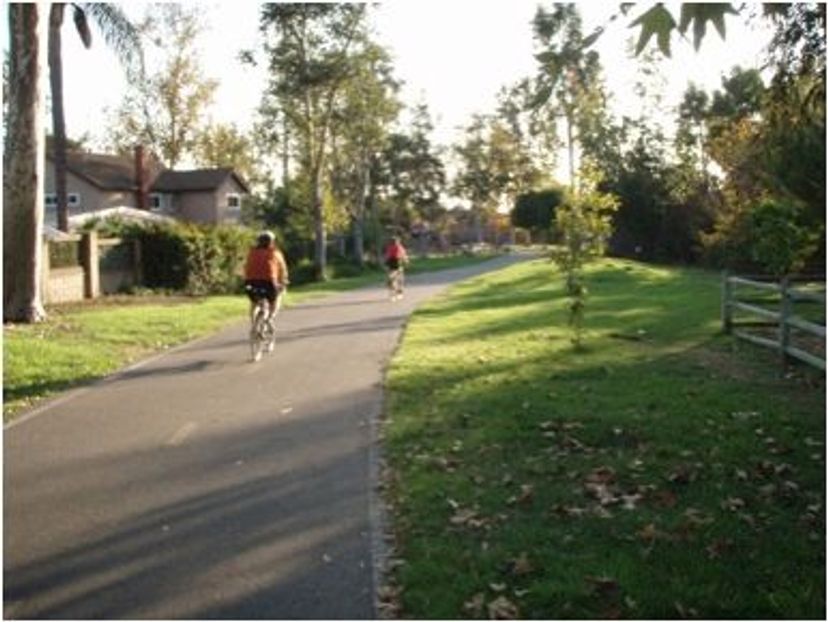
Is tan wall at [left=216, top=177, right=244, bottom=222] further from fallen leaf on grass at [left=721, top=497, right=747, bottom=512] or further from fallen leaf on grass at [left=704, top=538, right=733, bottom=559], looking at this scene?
fallen leaf on grass at [left=704, top=538, right=733, bottom=559]

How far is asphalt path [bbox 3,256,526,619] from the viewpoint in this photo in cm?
555

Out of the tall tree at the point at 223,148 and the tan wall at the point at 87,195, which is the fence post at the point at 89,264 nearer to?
the tan wall at the point at 87,195

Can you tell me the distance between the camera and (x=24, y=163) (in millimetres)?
18672

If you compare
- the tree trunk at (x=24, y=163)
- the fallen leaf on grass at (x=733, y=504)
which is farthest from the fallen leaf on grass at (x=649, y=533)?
the tree trunk at (x=24, y=163)

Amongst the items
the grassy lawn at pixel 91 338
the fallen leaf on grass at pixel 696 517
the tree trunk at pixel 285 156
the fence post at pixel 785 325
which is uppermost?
the tree trunk at pixel 285 156

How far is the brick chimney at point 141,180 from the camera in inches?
2440

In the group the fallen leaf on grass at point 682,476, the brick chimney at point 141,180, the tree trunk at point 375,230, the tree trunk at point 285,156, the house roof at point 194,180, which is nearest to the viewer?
the fallen leaf on grass at point 682,476

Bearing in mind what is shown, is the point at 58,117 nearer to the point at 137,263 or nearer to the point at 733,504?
the point at 137,263

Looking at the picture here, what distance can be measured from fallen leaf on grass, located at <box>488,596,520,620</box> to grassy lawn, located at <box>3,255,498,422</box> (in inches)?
274

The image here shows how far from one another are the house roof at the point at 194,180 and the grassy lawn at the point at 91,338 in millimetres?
39306

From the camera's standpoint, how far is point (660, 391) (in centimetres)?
1135

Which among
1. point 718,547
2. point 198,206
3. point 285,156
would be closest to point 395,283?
point 718,547

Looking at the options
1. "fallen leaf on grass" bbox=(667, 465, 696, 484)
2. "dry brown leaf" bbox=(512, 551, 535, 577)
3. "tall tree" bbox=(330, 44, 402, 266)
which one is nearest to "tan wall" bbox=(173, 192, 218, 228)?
"tall tree" bbox=(330, 44, 402, 266)

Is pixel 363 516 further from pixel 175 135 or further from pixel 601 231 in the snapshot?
pixel 175 135
